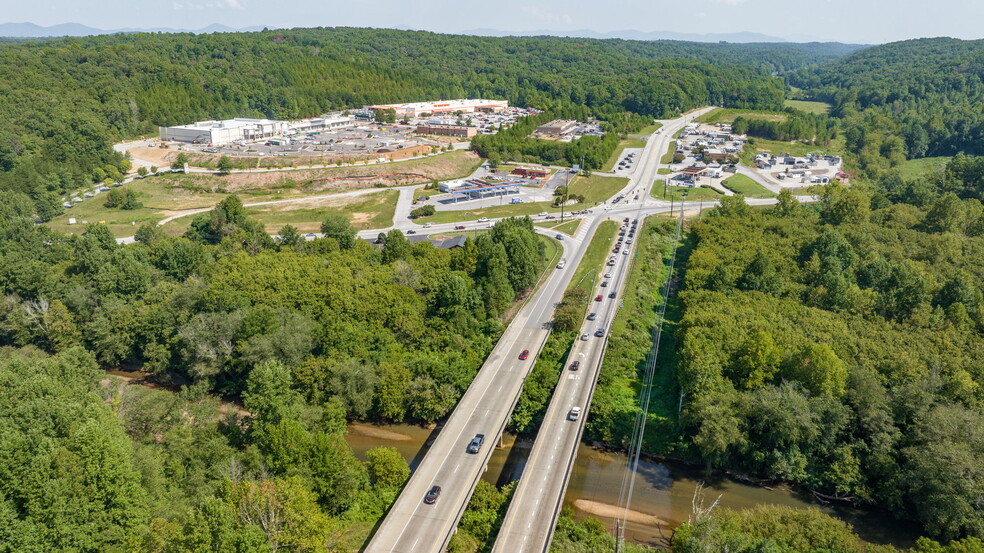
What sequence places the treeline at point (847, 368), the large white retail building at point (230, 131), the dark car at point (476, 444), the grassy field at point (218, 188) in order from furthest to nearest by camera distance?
the large white retail building at point (230, 131) → the grassy field at point (218, 188) → the dark car at point (476, 444) → the treeline at point (847, 368)

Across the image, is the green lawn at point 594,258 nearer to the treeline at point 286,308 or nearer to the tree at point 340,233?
the treeline at point 286,308

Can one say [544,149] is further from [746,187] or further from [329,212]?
[329,212]

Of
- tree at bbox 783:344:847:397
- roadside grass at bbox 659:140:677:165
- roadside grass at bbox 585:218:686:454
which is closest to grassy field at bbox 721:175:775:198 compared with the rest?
roadside grass at bbox 659:140:677:165

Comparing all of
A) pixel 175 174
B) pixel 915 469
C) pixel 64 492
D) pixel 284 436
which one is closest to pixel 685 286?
pixel 915 469

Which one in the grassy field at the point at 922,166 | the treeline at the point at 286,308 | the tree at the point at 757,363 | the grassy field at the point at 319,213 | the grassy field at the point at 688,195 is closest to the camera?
the tree at the point at 757,363

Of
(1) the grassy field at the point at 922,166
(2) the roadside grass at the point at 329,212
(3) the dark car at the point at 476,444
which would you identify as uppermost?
(1) the grassy field at the point at 922,166

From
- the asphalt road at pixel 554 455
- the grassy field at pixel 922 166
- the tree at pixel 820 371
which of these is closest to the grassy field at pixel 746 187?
the grassy field at pixel 922 166

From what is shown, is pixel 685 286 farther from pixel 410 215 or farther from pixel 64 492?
pixel 64 492
